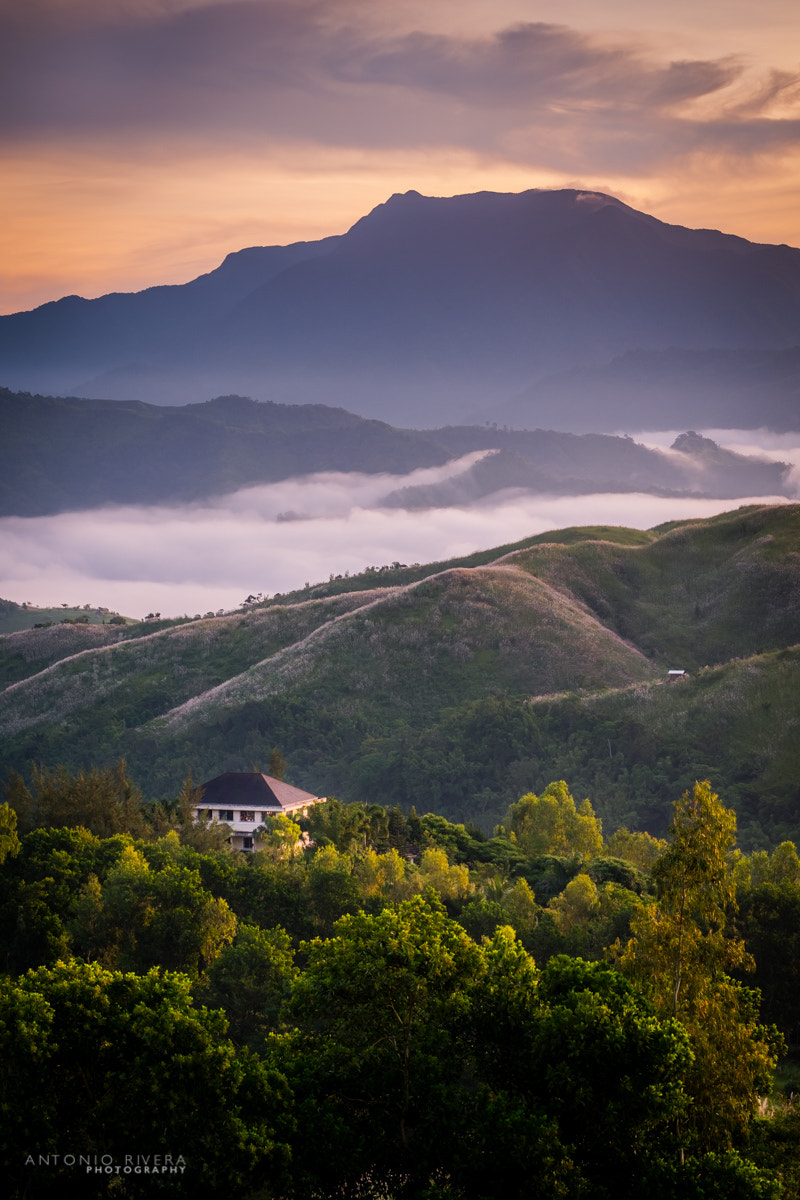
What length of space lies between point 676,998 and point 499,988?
490 centimetres

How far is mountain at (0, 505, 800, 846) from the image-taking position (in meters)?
137

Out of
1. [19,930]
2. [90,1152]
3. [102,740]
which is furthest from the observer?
[102,740]

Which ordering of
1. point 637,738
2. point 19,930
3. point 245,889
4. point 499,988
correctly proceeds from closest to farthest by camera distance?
point 499,988 < point 19,930 < point 245,889 < point 637,738

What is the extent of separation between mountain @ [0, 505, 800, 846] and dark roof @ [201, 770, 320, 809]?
37.8 meters

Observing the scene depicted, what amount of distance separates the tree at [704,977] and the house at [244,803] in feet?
211

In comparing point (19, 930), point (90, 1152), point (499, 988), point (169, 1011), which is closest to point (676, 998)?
point (499, 988)

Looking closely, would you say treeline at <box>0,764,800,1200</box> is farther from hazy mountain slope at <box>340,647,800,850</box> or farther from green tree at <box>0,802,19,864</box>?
hazy mountain slope at <box>340,647,800,850</box>

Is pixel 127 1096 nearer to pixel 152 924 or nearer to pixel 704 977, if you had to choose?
pixel 704 977

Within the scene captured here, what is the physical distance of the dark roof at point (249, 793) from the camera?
3885 inches

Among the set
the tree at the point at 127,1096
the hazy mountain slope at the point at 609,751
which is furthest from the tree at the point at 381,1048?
the hazy mountain slope at the point at 609,751

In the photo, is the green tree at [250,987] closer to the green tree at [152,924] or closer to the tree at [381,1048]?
the green tree at [152,924]

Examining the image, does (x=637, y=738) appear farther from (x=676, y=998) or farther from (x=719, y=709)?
(x=676, y=998)

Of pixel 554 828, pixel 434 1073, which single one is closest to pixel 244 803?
pixel 554 828

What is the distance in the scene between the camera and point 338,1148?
32.0 meters
